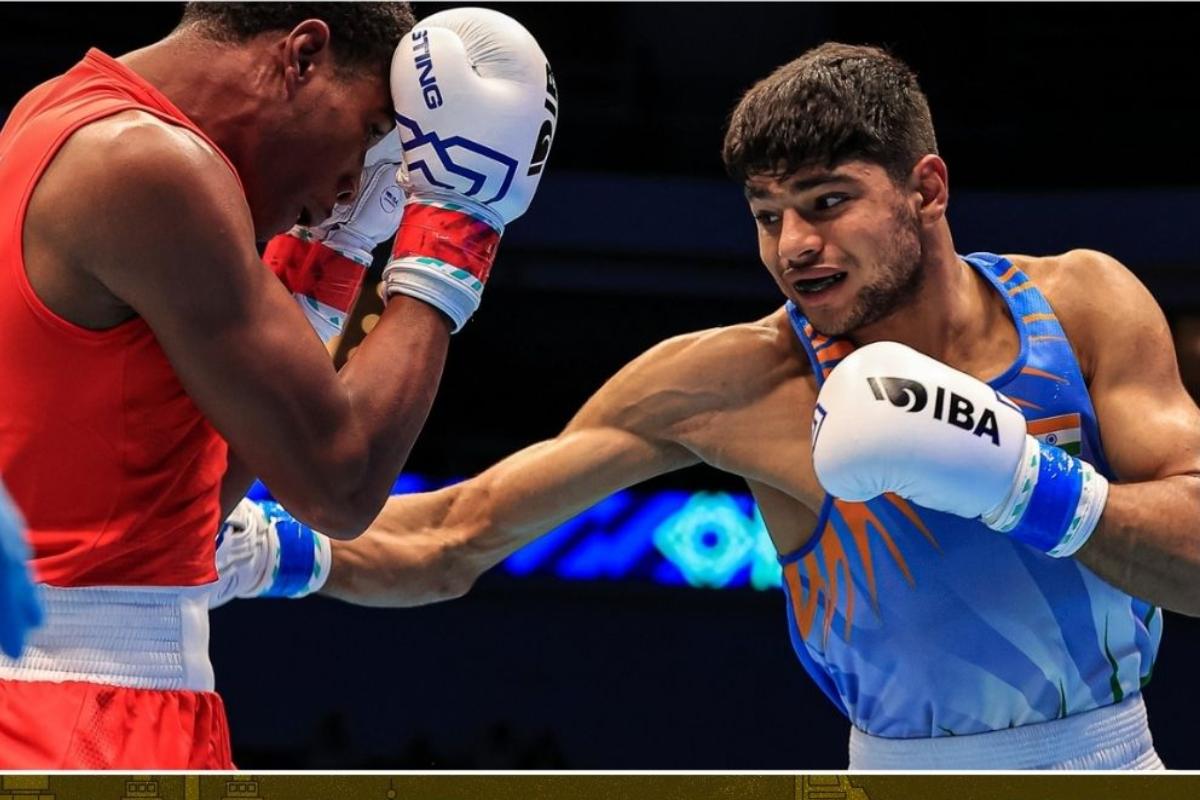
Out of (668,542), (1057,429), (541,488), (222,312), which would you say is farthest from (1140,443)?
(668,542)

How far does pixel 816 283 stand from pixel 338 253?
92 cm

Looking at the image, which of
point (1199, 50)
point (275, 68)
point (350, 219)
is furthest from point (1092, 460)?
point (1199, 50)

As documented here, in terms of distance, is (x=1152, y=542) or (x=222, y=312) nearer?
(x=222, y=312)

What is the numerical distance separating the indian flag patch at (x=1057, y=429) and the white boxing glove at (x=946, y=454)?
0.77ft

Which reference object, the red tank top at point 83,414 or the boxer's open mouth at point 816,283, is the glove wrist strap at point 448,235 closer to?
the red tank top at point 83,414

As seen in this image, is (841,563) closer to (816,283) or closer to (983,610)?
(983,610)

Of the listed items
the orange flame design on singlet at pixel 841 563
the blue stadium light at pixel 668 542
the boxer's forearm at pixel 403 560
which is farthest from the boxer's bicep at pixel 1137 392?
the blue stadium light at pixel 668 542

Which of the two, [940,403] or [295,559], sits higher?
[940,403]

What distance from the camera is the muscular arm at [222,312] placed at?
1944mm

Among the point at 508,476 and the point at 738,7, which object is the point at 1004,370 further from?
the point at 738,7

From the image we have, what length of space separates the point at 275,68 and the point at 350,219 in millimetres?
439

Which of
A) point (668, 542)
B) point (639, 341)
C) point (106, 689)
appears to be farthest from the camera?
point (639, 341)

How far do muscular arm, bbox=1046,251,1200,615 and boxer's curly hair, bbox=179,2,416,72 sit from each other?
1.46 meters

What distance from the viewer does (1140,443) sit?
2.88 m
